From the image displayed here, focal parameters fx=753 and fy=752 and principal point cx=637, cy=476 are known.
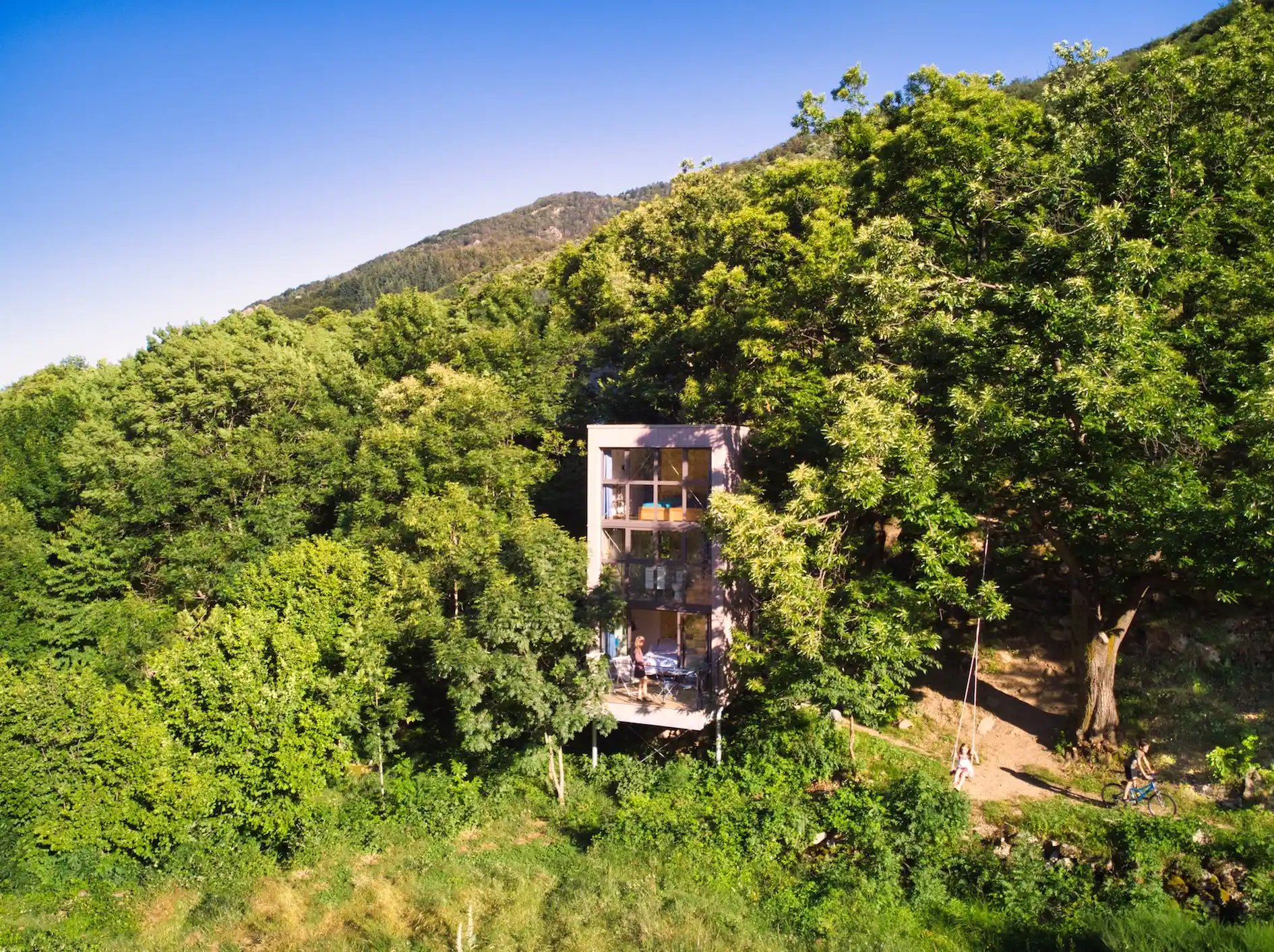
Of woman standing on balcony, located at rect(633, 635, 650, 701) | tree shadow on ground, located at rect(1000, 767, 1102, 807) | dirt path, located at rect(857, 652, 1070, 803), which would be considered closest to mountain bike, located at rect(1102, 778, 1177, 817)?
tree shadow on ground, located at rect(1000, 767, 1102, 807)

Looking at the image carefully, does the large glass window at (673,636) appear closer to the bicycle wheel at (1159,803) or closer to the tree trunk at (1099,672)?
the tree trunk at (1099,672)

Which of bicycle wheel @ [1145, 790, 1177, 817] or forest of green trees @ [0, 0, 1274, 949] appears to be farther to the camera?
bicycle wheel @ [1145, 790, 1177, 817]

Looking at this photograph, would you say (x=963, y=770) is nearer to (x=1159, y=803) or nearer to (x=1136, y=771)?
(x=1136, y=771)

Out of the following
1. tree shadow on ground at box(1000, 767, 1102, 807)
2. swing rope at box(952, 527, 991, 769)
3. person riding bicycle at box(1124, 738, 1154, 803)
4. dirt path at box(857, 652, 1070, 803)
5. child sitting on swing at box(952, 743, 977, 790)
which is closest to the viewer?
person riding bicycle at box(1124, 738, 1154, 803)

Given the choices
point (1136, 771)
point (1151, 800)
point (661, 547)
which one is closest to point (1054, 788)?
point (1136, 771)

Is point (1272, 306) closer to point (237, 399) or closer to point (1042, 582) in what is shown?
point (1042, 582)

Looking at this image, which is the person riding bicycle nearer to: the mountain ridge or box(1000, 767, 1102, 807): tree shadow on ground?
box(1000, 767, 1102, 807): tree shadow on ground

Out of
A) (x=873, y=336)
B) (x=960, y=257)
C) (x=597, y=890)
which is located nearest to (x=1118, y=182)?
(x=960, y=257)
